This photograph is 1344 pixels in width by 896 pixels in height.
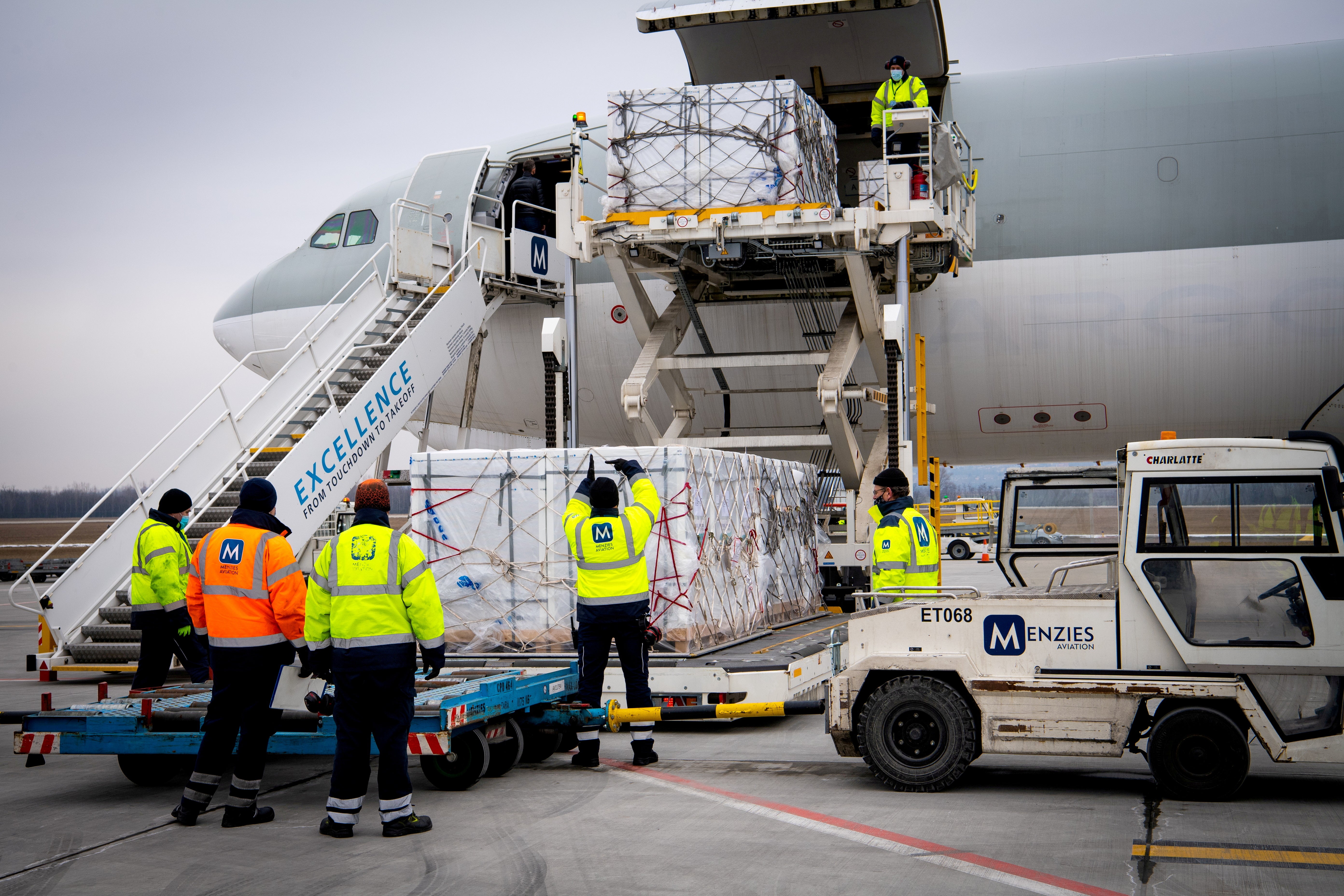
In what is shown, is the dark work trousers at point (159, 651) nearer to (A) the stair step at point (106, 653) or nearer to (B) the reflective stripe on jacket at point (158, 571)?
(B) the reflective stripe on jacket at point (158, 571)

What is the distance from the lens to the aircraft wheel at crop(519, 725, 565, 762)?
836cm

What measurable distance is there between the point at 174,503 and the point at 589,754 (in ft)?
15.4

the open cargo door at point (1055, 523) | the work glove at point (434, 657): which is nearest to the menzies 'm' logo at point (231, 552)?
the work glove at point (434, 657)

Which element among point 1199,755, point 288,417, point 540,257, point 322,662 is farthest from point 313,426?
point 1199,755

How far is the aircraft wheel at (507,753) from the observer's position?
796 cm

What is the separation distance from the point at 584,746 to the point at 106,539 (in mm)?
7665

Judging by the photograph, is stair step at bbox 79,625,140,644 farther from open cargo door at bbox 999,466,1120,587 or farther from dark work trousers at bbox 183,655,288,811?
open cargo door at bbox 999,466,1120,587

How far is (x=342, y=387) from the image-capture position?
48.2 feet

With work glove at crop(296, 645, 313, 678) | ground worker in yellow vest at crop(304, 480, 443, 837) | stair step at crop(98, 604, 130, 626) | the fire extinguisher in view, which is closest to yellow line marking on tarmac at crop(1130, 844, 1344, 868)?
ground worker in yellow vest at crop(304, 480, 443, 837)

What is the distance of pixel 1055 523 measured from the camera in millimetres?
9211

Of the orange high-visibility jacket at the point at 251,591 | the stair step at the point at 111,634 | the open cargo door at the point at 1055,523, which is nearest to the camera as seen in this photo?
the orange high-visibility jacket at the point at 251,591

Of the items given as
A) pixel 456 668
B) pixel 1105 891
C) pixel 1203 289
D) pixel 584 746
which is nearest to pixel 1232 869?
pixel 1105 891

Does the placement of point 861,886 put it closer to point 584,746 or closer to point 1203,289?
point 584,746

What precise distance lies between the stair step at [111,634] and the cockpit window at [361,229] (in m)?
7.25
